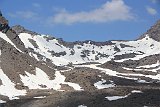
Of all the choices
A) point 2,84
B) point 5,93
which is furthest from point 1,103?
point 2,84

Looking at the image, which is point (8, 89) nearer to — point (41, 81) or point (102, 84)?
point (41, 81)

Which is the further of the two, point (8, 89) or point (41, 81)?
point (41, 81)

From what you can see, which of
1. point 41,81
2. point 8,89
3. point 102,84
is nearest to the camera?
point 8,89

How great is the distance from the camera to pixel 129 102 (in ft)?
259

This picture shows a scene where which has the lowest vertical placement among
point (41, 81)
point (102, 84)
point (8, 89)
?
point (8, 89)

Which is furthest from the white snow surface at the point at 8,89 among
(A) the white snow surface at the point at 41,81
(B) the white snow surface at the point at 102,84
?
(B) the white snow surface at the point at 102,84

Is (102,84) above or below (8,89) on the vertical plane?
above

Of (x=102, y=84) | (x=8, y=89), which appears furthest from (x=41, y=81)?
(x=8, y=89)

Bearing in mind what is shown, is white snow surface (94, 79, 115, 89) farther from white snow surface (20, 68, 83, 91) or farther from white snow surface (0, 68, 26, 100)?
white snow surface (0, 68, 26, 100)

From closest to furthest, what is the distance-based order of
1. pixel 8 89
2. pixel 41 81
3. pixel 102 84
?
pixel 8 89, pixel 41 81, pixel 102 84

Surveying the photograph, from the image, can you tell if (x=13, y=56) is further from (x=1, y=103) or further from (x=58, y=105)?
(x=58, y=105)

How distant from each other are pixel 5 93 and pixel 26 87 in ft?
52.6

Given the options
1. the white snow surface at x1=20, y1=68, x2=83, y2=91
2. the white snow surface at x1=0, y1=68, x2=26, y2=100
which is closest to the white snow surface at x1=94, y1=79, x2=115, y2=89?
the white snow surface at x1=20, y1=68, x2=83, y2=91

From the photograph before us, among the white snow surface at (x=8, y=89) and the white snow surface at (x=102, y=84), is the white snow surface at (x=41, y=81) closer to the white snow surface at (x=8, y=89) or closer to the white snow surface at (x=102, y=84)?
the white snow surface at (x=8, y=89)
